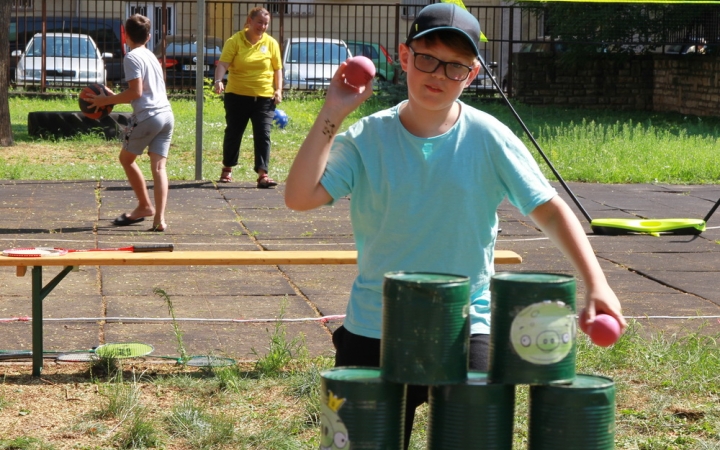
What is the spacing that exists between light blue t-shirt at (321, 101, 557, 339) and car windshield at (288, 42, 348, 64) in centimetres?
2159

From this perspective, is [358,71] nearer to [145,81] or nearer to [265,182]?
[145,81]

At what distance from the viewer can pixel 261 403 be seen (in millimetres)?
4523

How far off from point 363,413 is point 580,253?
773 mm

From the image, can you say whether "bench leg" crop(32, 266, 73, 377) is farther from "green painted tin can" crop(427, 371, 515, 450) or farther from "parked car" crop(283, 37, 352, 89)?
"parked car" crop(283, 37, 352, 89)

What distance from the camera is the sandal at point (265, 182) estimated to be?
37.7 feet

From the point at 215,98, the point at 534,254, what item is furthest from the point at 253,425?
the point at 215,98

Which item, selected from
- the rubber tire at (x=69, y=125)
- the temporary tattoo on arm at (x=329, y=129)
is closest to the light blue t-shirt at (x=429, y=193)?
the temporary tattoo on arm at (x=329, y=129)

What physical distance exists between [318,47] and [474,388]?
2277cm

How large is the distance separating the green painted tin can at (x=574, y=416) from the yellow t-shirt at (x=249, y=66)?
952 cm

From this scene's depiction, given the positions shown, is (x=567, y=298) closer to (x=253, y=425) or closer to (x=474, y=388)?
(x=474, y=388)

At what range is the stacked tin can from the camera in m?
2.16

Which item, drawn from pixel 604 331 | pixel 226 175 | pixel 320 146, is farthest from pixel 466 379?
pixel 226 175

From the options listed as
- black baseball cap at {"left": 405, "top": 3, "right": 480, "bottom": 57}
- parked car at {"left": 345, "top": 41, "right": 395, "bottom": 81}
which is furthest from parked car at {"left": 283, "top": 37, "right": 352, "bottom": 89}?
black baseball cap at {"left": 405, "top": 3, "right": 480, "bottom": 57}

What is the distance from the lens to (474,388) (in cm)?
217
